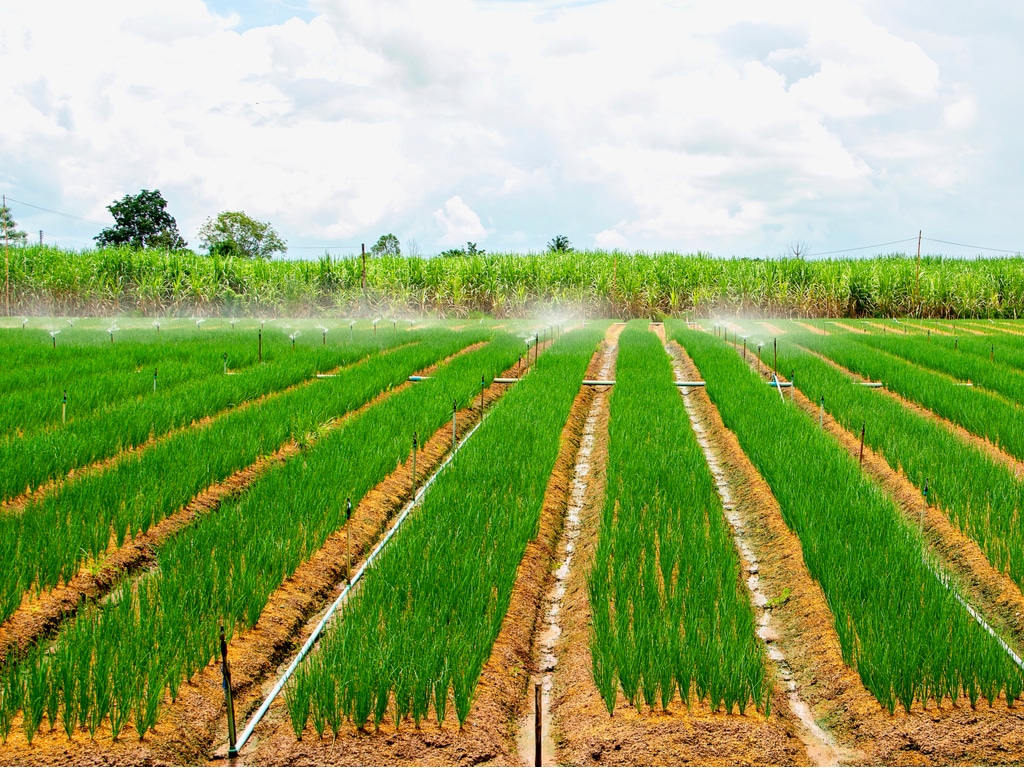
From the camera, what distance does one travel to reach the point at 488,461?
24.3 feet

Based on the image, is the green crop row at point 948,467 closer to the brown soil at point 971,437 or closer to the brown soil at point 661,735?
the brown soil at point 971,437

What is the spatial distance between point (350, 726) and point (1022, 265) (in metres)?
37.4

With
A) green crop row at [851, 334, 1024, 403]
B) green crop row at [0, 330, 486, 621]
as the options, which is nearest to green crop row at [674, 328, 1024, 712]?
green crop row at [0, 330, 486, 621]

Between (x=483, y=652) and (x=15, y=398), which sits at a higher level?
(x=15, y=398)

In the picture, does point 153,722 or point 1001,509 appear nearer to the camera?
point 153,722

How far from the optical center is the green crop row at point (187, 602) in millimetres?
3611

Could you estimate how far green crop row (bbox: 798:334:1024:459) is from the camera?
901 centimetres

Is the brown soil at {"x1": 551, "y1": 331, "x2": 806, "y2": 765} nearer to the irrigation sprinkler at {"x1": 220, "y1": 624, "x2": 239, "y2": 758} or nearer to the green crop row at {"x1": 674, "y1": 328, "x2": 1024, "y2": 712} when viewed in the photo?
the green crop row at {"x1": 674, "y1": 328, "x2": 1024, "y2": 712}

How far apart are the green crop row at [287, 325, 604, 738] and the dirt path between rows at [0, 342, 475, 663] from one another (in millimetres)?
1578

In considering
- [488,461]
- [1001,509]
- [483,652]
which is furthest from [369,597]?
[1001,509]

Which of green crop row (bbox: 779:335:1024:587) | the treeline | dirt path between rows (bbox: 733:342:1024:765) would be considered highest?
the treeline

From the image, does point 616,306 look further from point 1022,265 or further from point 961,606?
point 961,606

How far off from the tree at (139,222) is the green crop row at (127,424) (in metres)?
38.9

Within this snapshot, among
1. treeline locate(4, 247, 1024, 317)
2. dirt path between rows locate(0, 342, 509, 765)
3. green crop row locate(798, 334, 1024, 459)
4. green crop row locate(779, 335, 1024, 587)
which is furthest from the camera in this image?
treeline locate(4, 247, 1024, 317)
